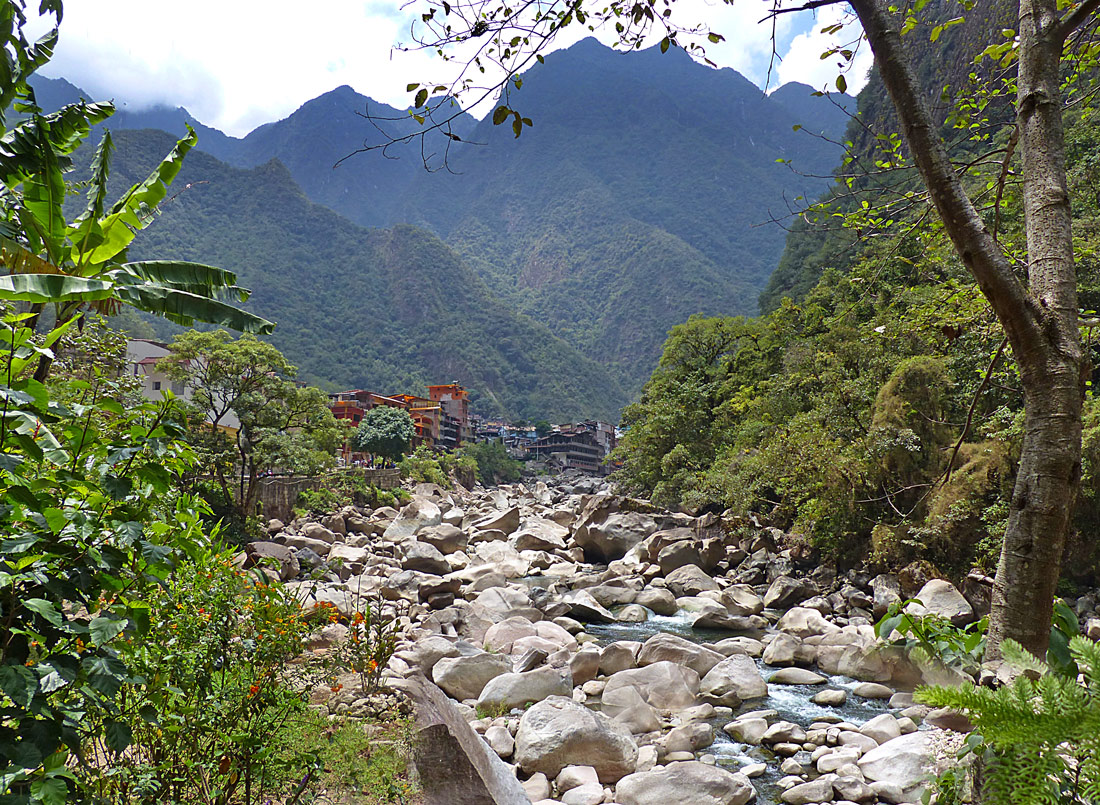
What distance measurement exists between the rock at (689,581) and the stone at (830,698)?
250 inches

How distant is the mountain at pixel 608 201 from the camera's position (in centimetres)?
11644

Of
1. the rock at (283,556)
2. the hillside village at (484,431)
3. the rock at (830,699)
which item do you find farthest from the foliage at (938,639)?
the hillside village at (484,431)

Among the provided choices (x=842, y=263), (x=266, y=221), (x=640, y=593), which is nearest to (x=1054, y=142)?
(x=640, y=593)

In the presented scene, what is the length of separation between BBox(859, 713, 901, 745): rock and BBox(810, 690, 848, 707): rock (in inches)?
43.0

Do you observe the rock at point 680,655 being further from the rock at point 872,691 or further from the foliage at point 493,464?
the foliage at point 493,464

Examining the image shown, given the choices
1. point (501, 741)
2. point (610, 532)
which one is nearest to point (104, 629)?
point (501, 741)

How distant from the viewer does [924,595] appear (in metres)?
10.1

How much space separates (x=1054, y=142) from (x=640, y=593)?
12.8 metres

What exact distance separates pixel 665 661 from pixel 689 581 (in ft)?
22.3

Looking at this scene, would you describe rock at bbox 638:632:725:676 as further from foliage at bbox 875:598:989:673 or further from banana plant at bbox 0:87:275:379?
foliage at bbox 875:598:989:673

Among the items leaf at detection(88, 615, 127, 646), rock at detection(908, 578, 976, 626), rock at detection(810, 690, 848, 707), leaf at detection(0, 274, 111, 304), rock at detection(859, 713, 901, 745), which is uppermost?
leaf at detection(0, 274, 111, 304)

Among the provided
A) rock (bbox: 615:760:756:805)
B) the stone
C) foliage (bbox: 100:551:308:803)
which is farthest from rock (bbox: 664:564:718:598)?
foliage (bbox: 100:551:308:803)

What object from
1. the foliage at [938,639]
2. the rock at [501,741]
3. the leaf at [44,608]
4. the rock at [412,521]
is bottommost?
the rock at [412,521]

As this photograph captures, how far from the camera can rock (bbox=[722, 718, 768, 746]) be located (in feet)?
21.6
